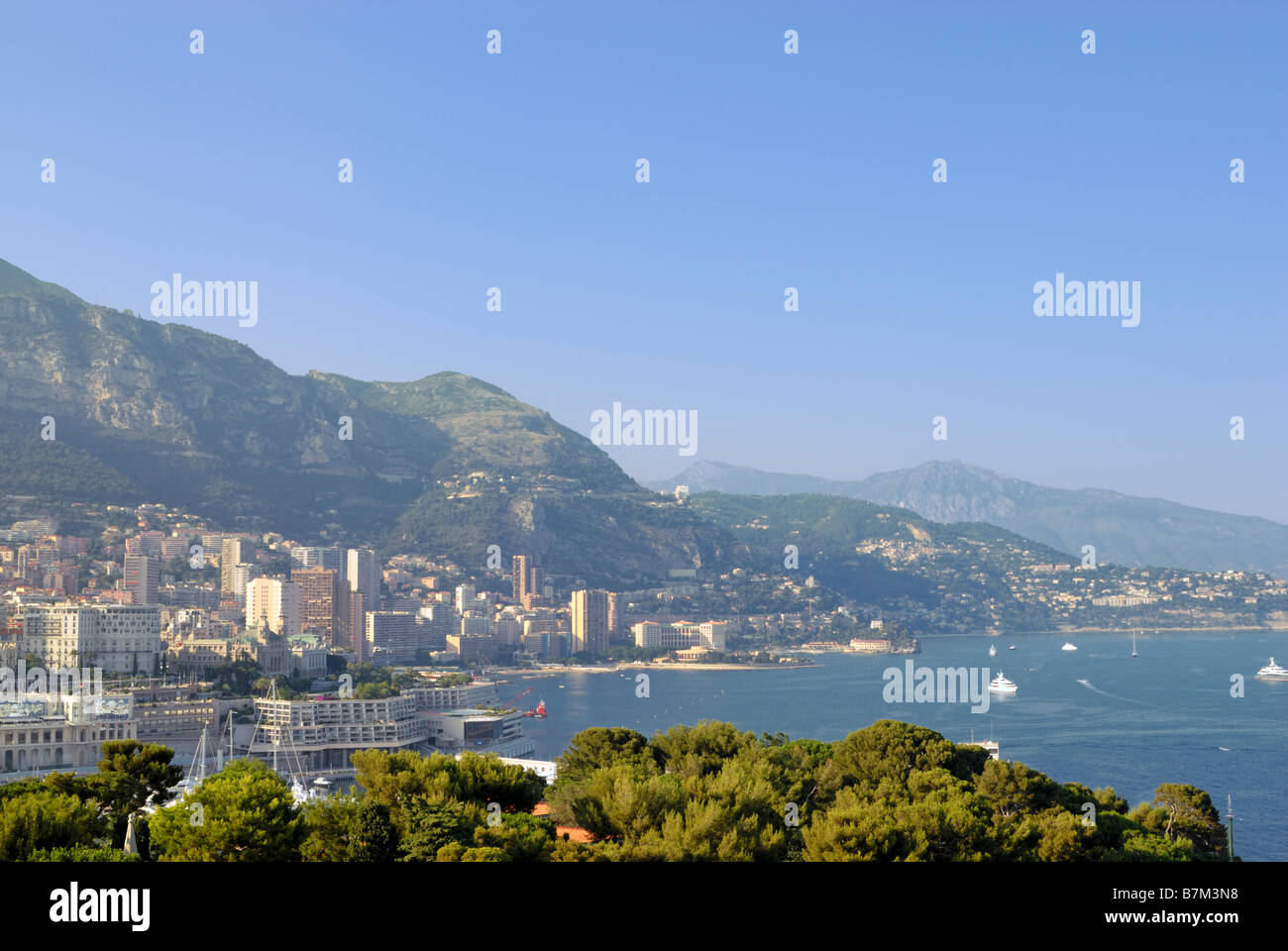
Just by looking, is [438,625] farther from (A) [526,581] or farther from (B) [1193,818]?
(B) [1193,818]

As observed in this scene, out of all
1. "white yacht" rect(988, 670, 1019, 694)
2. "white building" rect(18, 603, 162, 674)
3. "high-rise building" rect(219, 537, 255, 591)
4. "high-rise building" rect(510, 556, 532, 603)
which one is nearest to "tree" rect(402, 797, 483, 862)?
"white building" rect(18, 603, 162, 674)

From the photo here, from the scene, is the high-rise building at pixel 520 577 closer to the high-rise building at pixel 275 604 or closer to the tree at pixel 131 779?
the high-rise building at pixel 275 604

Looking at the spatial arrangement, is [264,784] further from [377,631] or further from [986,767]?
[377,631]

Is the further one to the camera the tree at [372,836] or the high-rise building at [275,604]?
the high-rise building at [275,604]

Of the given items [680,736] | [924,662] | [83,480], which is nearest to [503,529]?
[83,480]

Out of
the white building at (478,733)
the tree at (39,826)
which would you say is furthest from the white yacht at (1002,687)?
the tree at (39,826)

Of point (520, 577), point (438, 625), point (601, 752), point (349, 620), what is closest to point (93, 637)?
point (349, 620)
